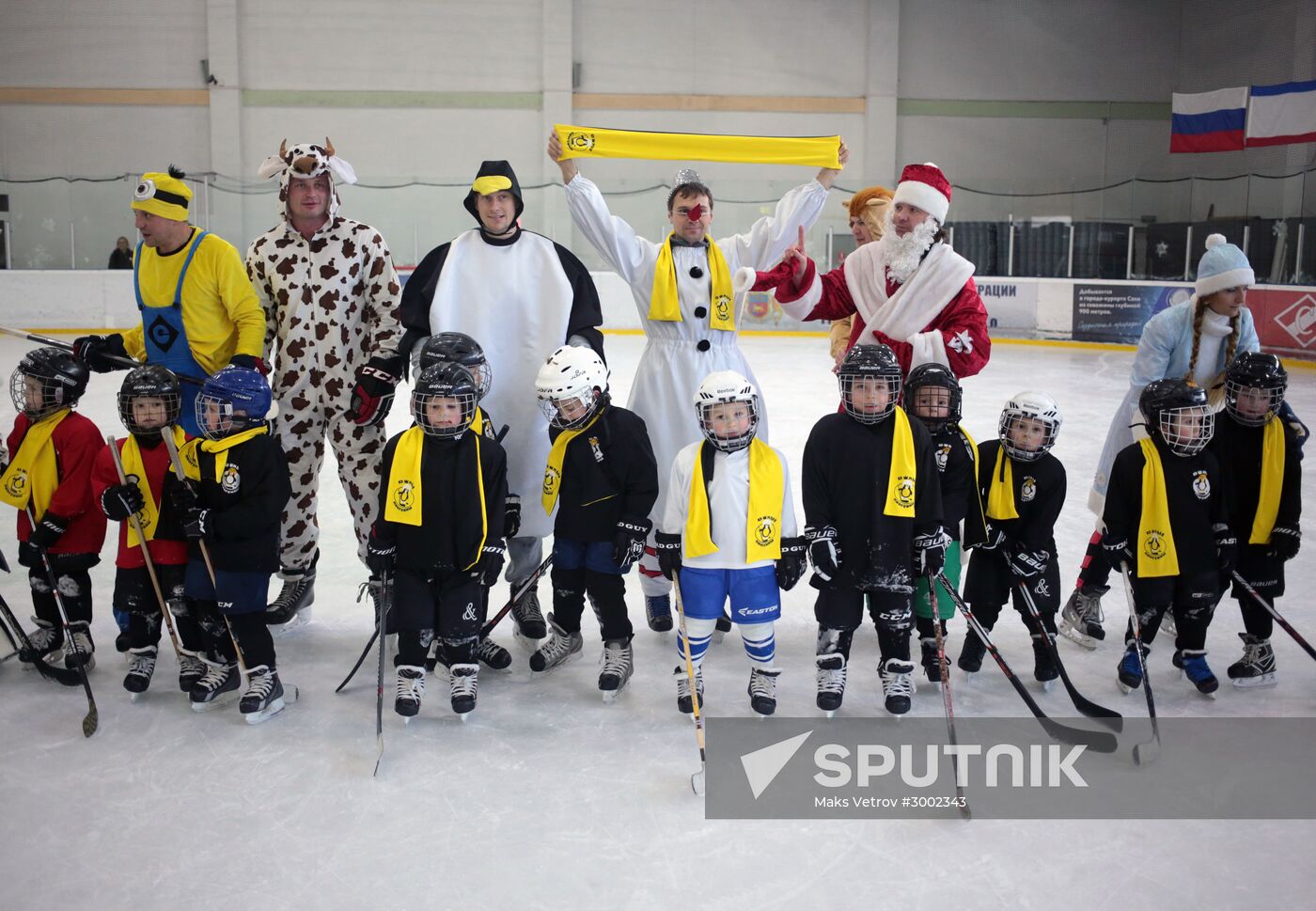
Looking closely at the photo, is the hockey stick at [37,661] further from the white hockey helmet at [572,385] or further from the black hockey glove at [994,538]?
the black hockey glove at [994,538]

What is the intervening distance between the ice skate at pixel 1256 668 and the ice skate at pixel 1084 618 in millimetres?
478

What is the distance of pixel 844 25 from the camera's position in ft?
60.6

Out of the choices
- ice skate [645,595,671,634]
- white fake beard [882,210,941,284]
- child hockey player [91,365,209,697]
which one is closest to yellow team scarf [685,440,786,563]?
ice skate [645,595,671,634]

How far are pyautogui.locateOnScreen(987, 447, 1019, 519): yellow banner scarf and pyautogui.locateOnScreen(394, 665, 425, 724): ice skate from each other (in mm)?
1777

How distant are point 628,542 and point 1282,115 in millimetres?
14576

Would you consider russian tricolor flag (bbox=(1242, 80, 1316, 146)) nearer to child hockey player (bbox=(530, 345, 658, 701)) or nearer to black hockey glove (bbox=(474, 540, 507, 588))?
child hockey player (bbox=(530, 345, 658, 701))

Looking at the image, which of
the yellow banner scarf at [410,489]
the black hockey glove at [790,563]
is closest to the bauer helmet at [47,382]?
the yellow banner scarf at [410,489]

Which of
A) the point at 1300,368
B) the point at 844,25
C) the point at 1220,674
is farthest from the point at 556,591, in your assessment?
the point at 844,25

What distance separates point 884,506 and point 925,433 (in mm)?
265

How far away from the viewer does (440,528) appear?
129 inches

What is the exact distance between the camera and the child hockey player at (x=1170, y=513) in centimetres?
342

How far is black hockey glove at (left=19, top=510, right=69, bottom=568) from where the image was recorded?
3.51 meters

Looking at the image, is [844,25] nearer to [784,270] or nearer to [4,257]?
[4,257]

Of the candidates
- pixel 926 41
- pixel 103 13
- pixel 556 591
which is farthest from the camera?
pixel 926 41
